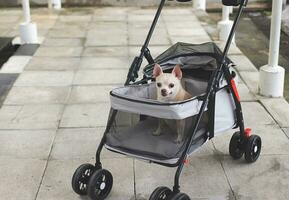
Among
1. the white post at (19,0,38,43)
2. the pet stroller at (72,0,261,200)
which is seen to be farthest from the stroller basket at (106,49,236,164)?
the white post at (19,0,38,43)

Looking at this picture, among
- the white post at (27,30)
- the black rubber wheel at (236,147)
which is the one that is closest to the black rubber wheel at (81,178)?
the black rubber wheel at (236,147)

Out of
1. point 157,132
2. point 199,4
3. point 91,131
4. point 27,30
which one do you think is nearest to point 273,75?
point 91,131

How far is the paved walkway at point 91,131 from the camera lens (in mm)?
3354

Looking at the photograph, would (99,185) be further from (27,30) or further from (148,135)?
(27,30)

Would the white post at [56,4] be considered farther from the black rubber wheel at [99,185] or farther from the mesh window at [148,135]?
the black rubber wheel at [99,185]

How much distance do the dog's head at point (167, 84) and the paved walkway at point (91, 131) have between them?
612mm

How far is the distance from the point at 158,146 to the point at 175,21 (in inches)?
213

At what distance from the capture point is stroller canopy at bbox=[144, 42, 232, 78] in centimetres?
347

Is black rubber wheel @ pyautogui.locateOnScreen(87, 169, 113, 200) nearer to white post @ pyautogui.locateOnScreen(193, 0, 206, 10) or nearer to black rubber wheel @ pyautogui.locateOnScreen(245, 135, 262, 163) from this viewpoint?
black rubber wheel @ pyautogui.locateOnScreen(245, 135, 262, 163)

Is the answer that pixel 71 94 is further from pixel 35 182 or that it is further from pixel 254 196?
pixel 254 196

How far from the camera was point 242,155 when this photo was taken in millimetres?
3693

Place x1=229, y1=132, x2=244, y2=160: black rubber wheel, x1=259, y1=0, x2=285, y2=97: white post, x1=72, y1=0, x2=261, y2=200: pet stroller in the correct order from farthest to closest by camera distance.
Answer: x1=259, y1=0, x2=285, y2=97: white post < x1=229, y1=132, x2=244, y2=160: black rubber wheel < x1=72, y1=0, x2=261, y2=200: pet stroller

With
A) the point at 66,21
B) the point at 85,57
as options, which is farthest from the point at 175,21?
the point at 85,57

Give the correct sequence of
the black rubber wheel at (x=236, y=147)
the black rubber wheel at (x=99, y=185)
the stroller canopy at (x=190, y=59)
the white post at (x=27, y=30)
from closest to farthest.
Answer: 1. the black rubber wheel at (x=99, y=185)
2. the stroller canopy at (x=190, y=59)
3. the black rubber wheel at (x=236, y=147)
4. the white post at (x=27, y=30)
